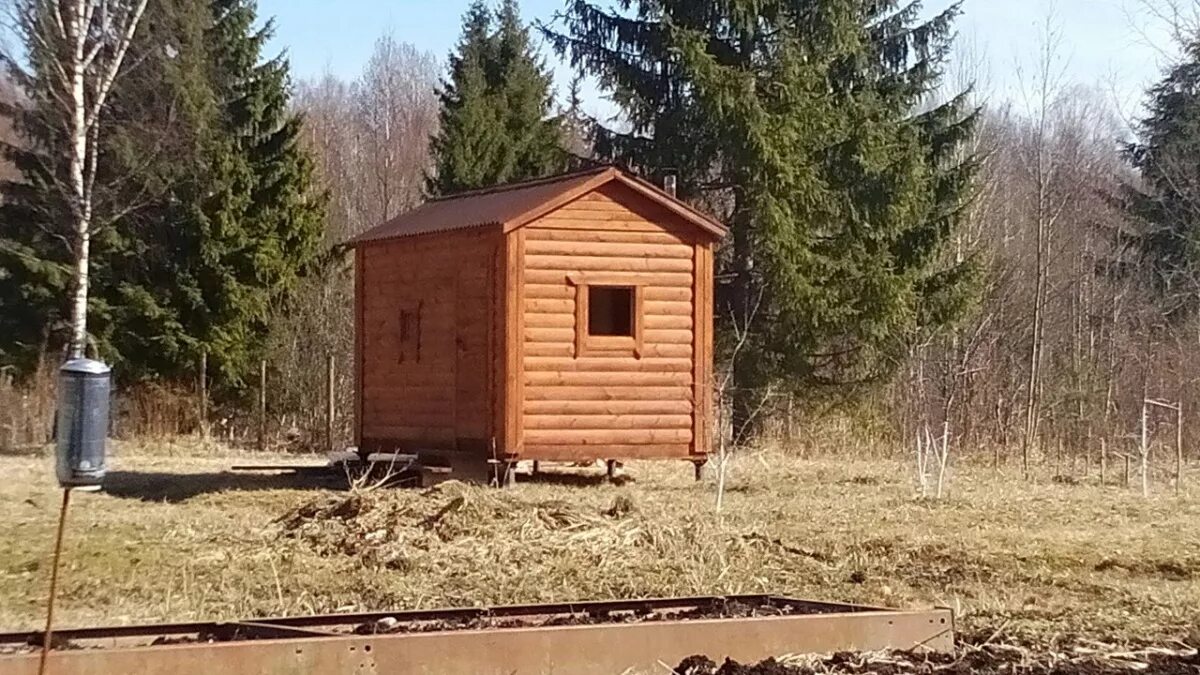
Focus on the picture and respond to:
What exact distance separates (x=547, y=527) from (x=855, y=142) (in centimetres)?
1583

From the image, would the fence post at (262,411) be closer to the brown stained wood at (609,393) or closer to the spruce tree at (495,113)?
the spruce tree at (495,113)

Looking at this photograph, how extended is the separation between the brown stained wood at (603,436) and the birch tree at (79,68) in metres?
7.54

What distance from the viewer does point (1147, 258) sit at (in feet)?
111

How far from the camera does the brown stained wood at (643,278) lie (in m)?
18.5

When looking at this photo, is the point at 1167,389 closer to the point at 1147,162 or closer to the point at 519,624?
the point at 1147,162

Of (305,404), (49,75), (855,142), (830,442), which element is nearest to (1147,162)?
(855,142)

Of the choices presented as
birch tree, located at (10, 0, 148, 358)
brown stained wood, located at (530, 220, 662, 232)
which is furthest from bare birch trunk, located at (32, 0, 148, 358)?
brown stained wood, located at (530, 220, 662, 232)

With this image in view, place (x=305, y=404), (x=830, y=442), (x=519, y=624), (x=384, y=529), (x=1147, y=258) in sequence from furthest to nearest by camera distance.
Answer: (x=1147, y=258), (x=305, y=404), (x=830, y=442), (x=384, y=529), (x=519, y=624)

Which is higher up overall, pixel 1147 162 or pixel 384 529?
pixel 1147 162

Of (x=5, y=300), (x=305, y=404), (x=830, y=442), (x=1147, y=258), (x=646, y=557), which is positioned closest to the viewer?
(x=646, y=557)

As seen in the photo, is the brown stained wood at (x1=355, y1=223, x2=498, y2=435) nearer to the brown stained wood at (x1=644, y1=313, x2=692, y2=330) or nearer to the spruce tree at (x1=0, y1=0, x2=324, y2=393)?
the brown stained wood at (x1=644, y1=313, x2=692, y2=330)

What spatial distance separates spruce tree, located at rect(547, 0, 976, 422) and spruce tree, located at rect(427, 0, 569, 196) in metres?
3.67

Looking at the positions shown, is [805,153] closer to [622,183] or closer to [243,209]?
[622,183]

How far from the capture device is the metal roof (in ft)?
60.7
